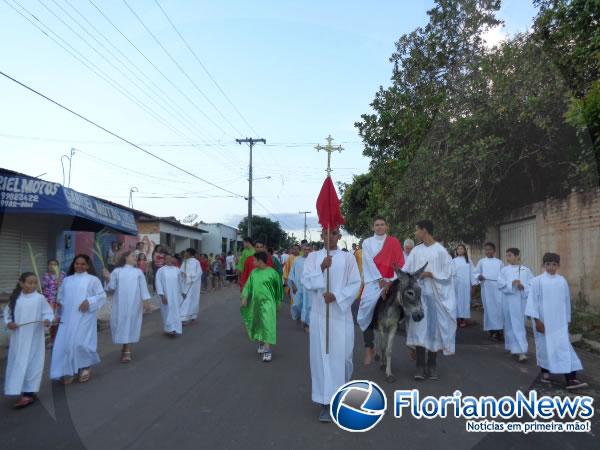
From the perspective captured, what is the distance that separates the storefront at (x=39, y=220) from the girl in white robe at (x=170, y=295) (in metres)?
2.38

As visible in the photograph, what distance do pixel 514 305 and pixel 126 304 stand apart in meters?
6.11

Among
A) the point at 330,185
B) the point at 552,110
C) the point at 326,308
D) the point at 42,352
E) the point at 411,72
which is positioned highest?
the point at 411,72

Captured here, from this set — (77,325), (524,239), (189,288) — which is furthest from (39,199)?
(524,239)

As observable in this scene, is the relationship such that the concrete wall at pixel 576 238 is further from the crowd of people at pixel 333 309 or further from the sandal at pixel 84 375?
the sandal at pixel 84 375

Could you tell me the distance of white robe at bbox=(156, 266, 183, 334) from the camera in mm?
10273

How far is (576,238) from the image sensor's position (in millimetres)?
10766

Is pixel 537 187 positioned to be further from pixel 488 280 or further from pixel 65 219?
pixel 65 219

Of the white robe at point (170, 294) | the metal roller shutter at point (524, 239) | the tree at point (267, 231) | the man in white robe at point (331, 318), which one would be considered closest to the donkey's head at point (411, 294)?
the man in white robe at point (331, 318)

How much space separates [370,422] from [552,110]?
8.95 m

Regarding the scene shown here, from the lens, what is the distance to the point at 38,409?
5.63 meters

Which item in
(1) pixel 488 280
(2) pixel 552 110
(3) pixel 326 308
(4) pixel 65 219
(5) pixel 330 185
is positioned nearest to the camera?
(3) pixel 326 308

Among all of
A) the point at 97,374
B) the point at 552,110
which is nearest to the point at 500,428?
the point at 97,374

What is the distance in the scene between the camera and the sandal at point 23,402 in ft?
18.6

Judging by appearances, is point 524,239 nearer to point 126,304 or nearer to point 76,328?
point 126,304
